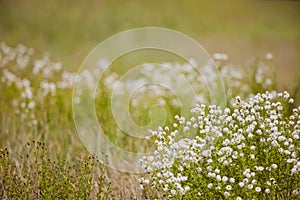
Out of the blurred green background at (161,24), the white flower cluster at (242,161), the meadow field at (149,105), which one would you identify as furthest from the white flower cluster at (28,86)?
the white flower cluster at (242,161)

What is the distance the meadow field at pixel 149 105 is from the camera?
14.2 feet

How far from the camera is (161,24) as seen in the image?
605 inches

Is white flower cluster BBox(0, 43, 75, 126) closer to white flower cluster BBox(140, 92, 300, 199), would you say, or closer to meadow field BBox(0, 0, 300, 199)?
meadow field BBox(0, 0, 300, 199)

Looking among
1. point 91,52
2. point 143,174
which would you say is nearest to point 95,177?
point 143,174

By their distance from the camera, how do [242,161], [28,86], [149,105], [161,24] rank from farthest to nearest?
1. [161,24]
2. [28,86]
3. [149,105]
4. [242,161]

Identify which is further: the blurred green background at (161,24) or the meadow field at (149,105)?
the blurred green background at (161,24)

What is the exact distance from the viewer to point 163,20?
50.7 ft

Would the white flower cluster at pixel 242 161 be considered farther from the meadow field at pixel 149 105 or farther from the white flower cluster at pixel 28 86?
the white flower cluster at pixel 28 86

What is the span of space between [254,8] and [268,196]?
44.9 feet

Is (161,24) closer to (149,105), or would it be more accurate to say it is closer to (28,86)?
(28,86)

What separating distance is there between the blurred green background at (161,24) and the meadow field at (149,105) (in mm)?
53

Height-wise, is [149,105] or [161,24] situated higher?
[161,24]

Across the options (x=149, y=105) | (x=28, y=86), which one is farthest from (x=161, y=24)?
(x=149, y=105)

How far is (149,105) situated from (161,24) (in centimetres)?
824
